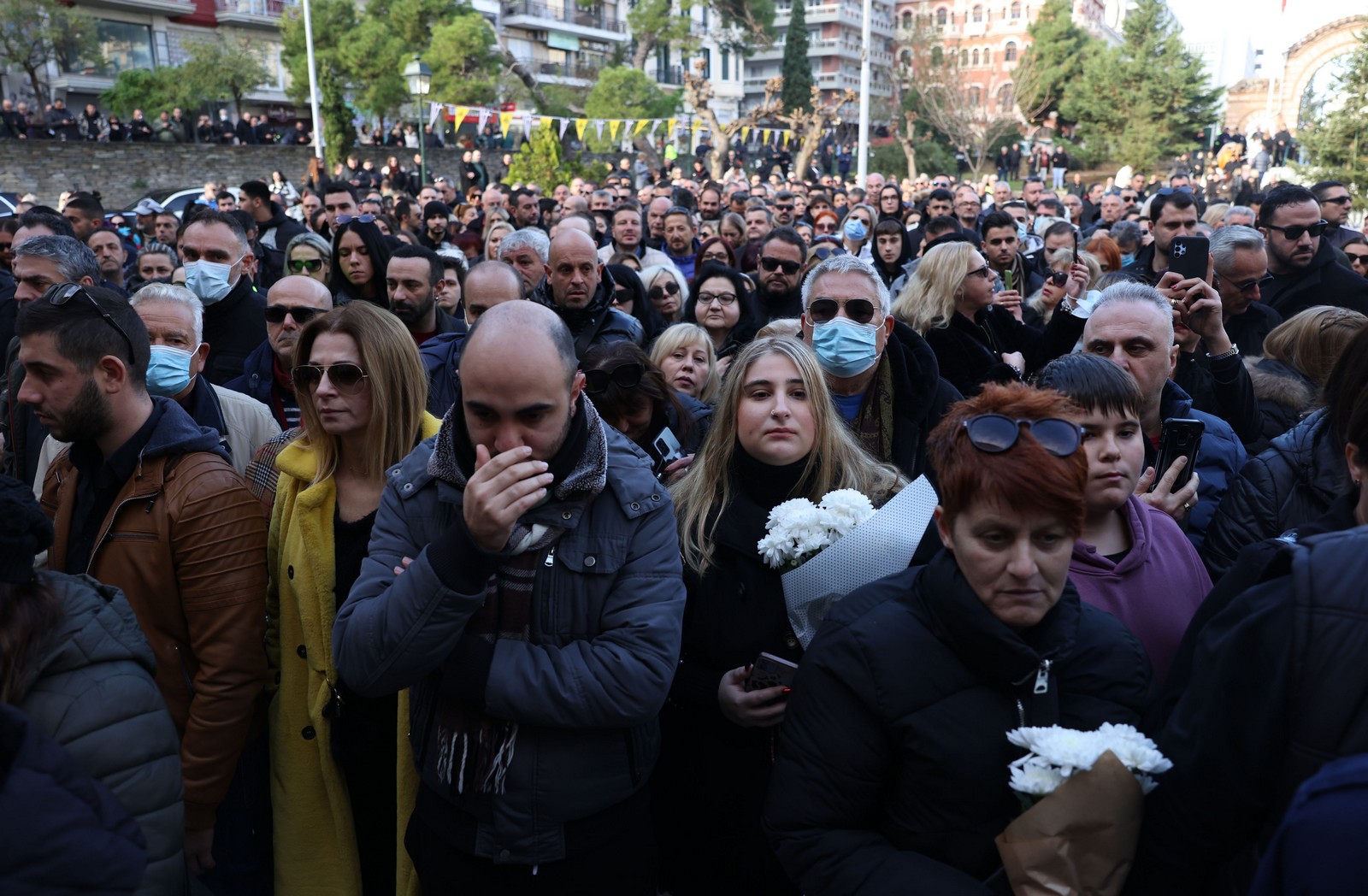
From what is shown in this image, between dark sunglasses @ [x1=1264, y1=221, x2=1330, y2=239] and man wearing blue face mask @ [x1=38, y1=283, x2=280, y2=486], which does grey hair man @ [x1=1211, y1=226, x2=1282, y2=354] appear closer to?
dark sunglasses @ [x1=1264, y1=221, x2=1330, y2=239]

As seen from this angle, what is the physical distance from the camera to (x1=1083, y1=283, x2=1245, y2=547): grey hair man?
3.33m

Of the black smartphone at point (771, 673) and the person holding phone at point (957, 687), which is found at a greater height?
the person holding phone at point (957, 687)

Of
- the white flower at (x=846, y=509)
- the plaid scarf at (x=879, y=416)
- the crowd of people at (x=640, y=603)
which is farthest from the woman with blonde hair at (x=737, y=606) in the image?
the plaid scarf at (x=879, y=416)

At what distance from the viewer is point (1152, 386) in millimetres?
3410

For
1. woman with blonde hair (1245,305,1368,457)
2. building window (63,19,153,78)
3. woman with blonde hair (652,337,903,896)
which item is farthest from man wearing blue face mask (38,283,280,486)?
building window (63,19,153,78)

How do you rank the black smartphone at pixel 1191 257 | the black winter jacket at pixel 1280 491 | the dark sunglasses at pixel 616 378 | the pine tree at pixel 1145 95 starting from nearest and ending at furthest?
the black winter jacket at pixel 1280 491
the dark sunglasses at pixel 616 378
the black smartphone at pixel 1191 257
the pine tree at pixel 1145 95

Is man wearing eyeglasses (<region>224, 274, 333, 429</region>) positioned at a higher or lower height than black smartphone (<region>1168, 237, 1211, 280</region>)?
lower

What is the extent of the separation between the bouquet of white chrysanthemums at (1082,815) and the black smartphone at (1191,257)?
3196mm

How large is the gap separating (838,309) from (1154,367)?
4.14 ft

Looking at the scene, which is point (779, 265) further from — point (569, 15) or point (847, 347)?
point (569, 15)

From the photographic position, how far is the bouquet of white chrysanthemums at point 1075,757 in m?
1.68

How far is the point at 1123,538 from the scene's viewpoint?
2.68 metres

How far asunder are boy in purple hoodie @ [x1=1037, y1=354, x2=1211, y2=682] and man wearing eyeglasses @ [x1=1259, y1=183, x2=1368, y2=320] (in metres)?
4.21

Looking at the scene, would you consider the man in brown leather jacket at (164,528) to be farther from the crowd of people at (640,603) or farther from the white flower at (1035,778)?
the white flower at (1035,778)
